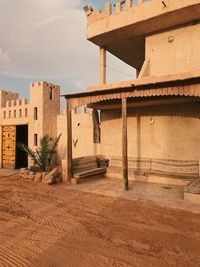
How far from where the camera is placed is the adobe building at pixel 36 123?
48.6 ft

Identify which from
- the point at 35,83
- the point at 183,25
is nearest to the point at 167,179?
the point at 183,25

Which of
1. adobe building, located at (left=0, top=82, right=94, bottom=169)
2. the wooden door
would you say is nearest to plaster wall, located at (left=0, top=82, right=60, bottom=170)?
adobe building, located at (left=0, top=82, right=94, bottom=169)

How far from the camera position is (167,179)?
10.1 metres

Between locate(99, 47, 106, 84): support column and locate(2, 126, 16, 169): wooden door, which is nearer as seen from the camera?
locate(99, 47, 106, 84): support column

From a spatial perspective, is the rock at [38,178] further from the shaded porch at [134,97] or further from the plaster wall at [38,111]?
the plaster wall at [38,111]

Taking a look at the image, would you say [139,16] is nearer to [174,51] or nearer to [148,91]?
[174,51]

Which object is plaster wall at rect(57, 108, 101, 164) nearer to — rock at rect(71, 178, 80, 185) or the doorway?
rock at rect(71, 178, 80, 185)

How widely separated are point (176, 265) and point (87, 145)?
428 inches

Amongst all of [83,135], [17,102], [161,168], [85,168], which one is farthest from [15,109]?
[161,168]

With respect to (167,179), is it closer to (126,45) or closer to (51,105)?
(126,45)

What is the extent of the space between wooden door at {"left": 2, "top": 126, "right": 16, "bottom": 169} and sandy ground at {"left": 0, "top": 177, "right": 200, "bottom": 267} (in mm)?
8854

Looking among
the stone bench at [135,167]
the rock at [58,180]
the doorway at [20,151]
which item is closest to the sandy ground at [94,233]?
the rock at [58,180]

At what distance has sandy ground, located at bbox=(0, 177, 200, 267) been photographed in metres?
4.04

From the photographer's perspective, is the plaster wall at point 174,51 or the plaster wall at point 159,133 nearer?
the plaster wall at point 159,133
